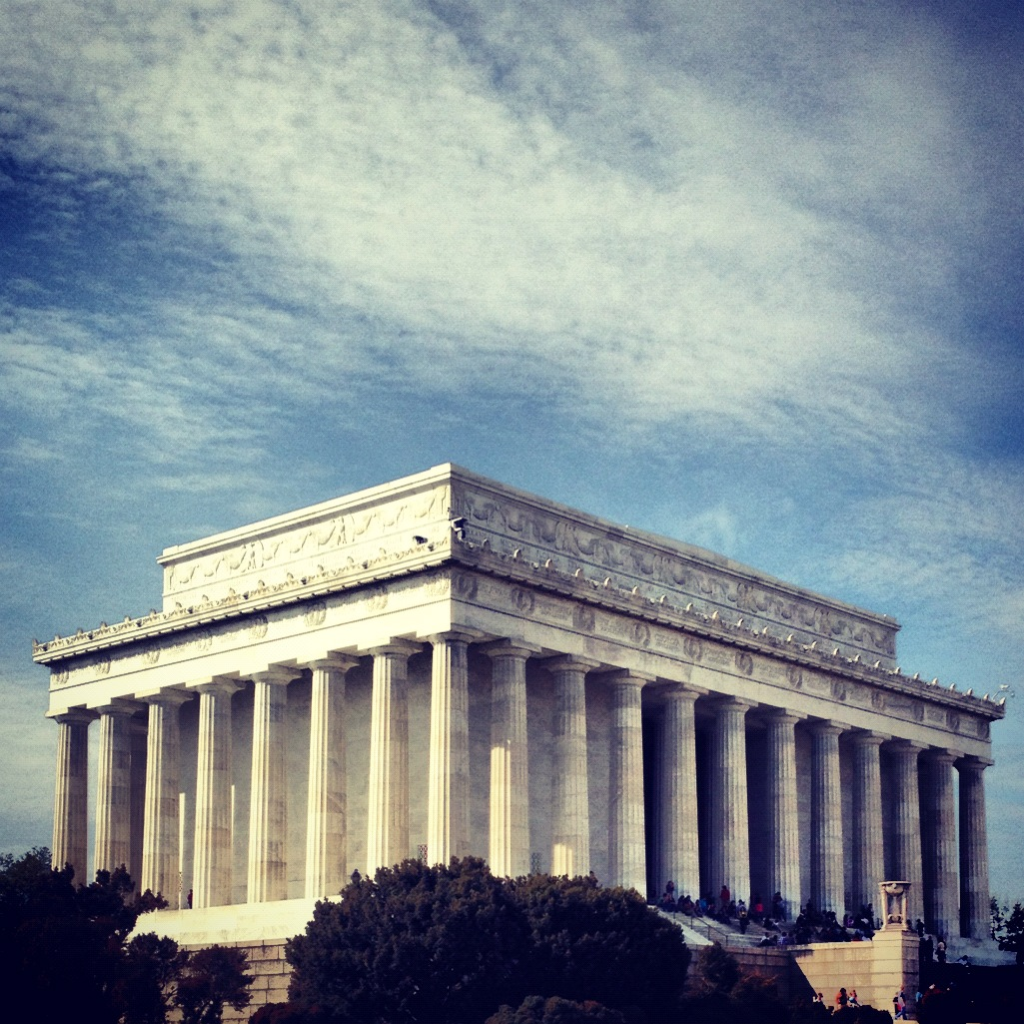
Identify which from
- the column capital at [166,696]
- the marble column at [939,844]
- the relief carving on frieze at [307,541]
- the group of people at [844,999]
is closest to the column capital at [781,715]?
the marble column at [939,844]

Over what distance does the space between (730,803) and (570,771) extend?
1069 cm

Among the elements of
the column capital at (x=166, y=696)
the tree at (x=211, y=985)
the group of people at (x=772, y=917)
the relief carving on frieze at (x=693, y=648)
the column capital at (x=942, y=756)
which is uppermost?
the relief carving on frieze at (x=693, y=648)

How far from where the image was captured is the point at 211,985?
60938 millimetres

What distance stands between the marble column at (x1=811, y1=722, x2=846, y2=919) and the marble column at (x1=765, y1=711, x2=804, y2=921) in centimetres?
220

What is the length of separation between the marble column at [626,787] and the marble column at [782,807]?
31.1 ft

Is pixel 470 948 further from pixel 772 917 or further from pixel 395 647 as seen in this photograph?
pixel 772 917

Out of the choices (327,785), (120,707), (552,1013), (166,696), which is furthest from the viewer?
(120,707)

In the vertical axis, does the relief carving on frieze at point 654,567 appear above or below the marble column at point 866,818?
above

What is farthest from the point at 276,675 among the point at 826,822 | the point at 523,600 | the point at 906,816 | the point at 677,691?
the point at 906,816

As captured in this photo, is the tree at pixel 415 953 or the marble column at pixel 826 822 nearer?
the tree at pixel 415 953

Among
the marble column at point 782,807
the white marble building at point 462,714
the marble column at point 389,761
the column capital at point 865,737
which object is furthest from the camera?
the column capital at point 865,737

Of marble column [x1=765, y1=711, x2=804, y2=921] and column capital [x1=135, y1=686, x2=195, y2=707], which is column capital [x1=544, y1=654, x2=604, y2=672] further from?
column capital [x1=135, y1=686, x2=195, y2=707]

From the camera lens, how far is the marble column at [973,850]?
310 feet

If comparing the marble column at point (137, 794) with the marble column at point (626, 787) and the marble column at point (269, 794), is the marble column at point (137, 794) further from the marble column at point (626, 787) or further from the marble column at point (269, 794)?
the marble column at point (626, 787)
